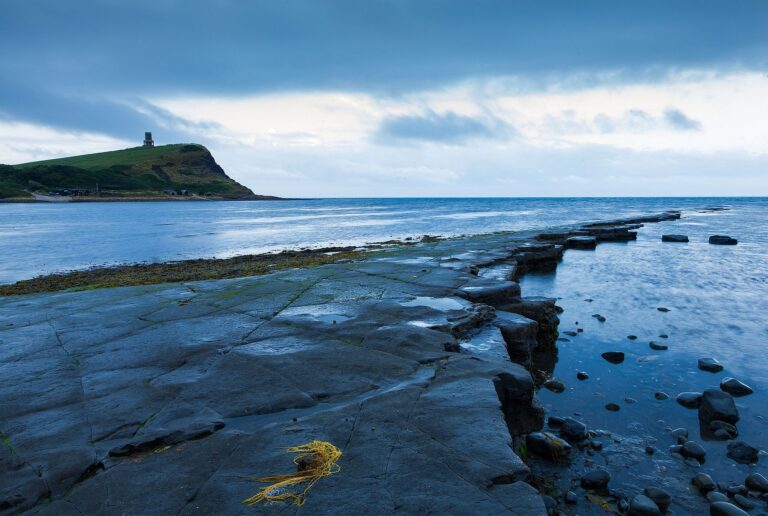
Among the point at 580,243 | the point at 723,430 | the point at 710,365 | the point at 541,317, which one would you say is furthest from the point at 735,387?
the point at 580,243

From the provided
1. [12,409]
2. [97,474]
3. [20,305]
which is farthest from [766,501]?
[20,305]

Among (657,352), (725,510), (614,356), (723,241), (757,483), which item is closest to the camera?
(725,510)

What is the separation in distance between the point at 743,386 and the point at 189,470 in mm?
9084

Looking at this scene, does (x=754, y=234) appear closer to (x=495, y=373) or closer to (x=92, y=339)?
(x=495, y=373)

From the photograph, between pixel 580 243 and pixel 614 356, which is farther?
pixel 580 243

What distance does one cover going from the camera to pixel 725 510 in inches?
185

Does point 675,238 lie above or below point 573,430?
above

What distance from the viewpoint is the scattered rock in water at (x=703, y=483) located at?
17.0 ft

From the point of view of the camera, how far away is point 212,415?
464 cm

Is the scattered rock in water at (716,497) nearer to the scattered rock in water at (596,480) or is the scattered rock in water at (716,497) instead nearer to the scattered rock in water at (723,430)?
the scattered rock in water at (596,480)

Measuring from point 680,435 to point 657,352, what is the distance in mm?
3977

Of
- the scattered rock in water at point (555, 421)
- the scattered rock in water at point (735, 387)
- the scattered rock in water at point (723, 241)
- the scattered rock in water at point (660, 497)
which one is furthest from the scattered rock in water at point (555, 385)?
the scattered rock in water at point (723, 241)

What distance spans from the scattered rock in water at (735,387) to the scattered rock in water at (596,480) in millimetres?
4163

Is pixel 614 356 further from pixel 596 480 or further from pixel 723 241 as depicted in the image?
pixel 723 241
